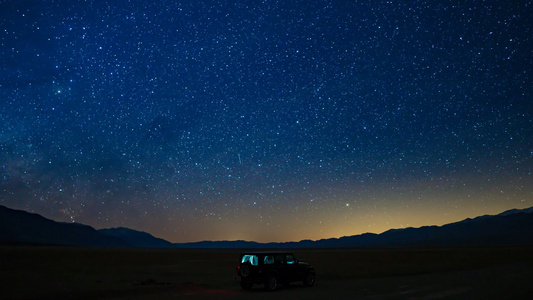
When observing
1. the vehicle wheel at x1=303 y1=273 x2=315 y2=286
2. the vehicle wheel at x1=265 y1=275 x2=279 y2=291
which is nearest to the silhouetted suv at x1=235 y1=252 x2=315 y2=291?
the vehicle wheel at x1=265 y1=275 x2=279 y2=291

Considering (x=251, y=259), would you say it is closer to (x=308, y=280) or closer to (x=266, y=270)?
(x=266, y=270)

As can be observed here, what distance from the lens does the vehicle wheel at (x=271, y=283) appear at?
21.6 metres

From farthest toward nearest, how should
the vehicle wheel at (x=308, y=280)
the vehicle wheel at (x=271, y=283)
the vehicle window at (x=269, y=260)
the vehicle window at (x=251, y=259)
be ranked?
the vehicle wheel at (x=308, y=280) → the vehicle window at (x=269, y=260) → the vehicle window at (x=251, y=259) → the vehicle wheel at (x=271, y=283)

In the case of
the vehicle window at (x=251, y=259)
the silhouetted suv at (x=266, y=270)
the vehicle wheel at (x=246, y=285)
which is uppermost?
the vehicle window at (x=251, y=259)

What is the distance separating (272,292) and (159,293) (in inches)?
232

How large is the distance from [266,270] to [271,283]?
2.41ft

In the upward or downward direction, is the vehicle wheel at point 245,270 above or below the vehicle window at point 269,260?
below

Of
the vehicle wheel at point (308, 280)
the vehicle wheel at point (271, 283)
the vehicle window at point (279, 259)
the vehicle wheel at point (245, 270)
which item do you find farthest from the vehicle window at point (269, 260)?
the vehicle wheel at point (308, 280)

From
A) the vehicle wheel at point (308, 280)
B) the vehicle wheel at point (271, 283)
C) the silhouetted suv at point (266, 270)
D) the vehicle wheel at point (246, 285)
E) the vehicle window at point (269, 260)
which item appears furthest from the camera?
the vehicle wheel at point (308, 280)

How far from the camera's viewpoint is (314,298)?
17734 millimetres

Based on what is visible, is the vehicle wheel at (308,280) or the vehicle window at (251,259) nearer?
the vehicle window at (251,259)

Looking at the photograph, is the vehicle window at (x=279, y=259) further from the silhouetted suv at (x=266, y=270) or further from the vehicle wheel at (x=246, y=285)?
the vehicle wheel at (x=246, y=285)

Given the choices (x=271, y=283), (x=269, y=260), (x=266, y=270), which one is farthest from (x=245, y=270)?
(x=271, y=283)

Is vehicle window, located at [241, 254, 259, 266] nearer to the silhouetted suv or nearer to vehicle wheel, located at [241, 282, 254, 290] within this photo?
the silhouetted suv
